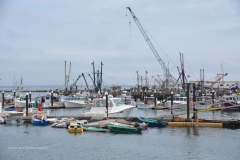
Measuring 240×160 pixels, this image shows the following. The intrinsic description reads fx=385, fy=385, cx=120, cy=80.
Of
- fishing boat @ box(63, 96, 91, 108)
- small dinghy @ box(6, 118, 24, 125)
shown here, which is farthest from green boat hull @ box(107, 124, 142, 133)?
fishing boat @ box(63, 96, 91, 108)

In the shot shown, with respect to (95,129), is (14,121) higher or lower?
higher

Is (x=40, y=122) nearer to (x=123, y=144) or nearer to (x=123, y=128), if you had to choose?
(x=123, y=128)

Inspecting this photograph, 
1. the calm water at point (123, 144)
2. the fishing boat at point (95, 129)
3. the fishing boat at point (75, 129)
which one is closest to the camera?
the calm water at point (123, 144)

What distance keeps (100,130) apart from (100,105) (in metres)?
8.49

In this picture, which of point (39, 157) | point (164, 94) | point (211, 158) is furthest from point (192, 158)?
point (164, 94)

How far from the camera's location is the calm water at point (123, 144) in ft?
90.6

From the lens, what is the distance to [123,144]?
103 feet

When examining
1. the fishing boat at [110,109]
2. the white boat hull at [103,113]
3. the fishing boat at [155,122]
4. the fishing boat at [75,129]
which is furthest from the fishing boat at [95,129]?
the fishing boat at [110,109]

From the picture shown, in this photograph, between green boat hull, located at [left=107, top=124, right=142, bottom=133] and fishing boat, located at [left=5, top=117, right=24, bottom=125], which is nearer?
green boat hull, located at [left=107, top=124, right=142, bottom=133]

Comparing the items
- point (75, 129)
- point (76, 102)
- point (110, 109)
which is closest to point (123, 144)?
point (75, 129)

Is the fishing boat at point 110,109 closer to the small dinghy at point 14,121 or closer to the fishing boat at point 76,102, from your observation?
the small dinghy at point 14,121

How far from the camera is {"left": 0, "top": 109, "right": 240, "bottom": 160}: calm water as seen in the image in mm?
27625

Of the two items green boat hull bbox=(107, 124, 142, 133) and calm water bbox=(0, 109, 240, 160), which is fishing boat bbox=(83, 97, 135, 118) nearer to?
calm water bbox=(0, 109, 240, 160)

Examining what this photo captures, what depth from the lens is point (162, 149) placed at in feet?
96.6
